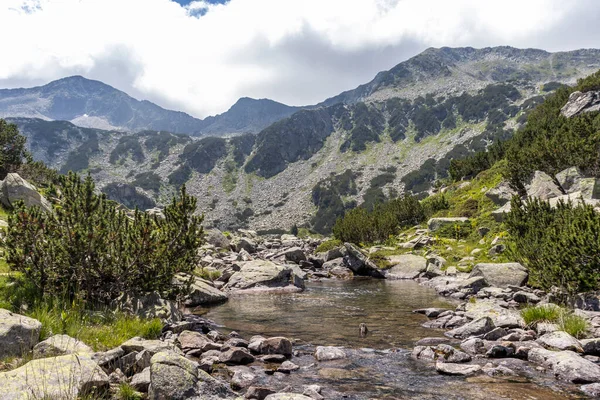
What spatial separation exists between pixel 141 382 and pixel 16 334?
11.3ft

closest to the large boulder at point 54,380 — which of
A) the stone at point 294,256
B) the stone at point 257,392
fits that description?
the stone at point 257,392

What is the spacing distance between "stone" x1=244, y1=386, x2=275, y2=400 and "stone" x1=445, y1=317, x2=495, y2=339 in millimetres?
9099

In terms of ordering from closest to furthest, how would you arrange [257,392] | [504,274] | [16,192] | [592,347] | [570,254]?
[257,392], [592,347], [570,254], [504,274], [16,192]

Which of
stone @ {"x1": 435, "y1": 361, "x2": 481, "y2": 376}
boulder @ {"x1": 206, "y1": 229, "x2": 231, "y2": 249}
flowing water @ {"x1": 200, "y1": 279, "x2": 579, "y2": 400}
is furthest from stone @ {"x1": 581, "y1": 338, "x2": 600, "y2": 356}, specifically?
boulder @ {"x1": 206, "y1": 229, "x2": 231, "y2": 249}

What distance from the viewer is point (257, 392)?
8.79m

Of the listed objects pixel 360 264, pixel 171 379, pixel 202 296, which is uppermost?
pixel 171 379

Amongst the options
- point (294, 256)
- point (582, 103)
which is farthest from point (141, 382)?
point (582, 103)

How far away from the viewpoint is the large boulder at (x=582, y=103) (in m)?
54.4

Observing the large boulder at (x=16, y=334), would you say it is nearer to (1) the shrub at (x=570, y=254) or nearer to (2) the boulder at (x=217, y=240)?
(1) the shrub at (x=570, y=254)

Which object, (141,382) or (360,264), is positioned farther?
(360,264)

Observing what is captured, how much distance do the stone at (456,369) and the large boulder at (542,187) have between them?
29753 millimetres

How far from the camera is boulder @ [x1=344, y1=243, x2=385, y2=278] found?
3891cm

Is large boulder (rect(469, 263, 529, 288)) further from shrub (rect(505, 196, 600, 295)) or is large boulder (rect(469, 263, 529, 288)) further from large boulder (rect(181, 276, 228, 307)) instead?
large boulder (rect(181, 276, 228, 307))

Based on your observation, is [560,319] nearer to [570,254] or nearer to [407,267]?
[570,254]
